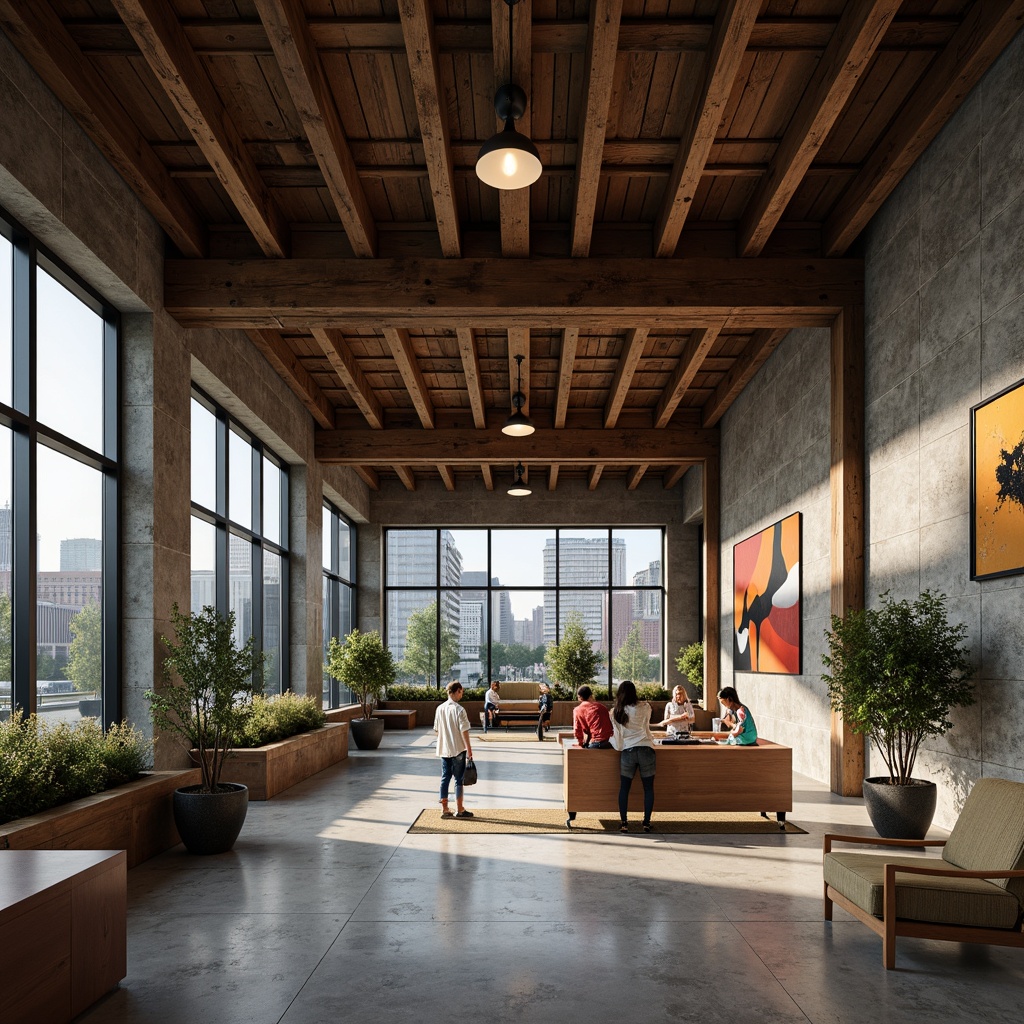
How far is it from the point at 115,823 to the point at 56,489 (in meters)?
2.63

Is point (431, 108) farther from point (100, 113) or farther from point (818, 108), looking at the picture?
point (818, 108)

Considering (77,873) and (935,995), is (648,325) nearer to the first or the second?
(935,995)

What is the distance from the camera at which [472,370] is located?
12.4 m

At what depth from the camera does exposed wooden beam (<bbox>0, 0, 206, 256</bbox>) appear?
5.92 metres

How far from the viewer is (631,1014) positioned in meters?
3.99

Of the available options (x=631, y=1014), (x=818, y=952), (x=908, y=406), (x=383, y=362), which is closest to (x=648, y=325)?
(x=908, y=406)

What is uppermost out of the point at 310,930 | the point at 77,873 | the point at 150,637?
the point at 150,637

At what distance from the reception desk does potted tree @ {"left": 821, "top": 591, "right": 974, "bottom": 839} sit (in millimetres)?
973

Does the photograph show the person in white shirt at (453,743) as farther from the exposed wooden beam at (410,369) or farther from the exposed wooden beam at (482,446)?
the exposed wooden beam at (482,446)

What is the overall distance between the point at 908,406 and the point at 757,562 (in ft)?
18.1

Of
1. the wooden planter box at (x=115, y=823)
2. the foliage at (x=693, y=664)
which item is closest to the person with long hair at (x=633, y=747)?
the wooden planter box at (x=115, y=823)

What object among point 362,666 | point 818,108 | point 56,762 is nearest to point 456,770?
point 56,762

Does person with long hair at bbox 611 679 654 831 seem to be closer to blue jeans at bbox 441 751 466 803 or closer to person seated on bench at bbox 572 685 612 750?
person seated on bench at bbox 572 685 612 750

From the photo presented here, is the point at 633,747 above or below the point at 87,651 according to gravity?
below
